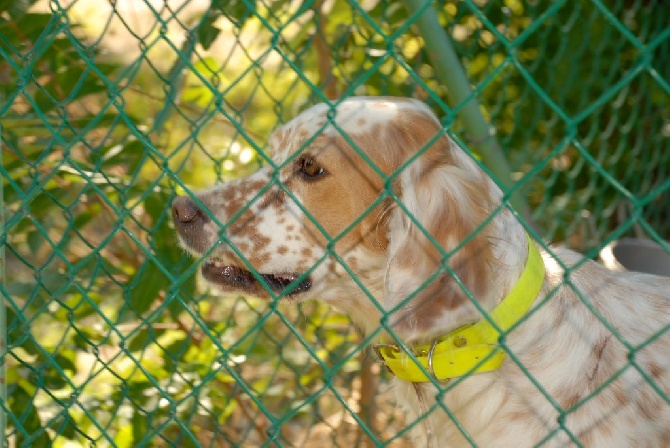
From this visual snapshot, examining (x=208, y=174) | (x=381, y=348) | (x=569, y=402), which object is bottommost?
(x=569, y=402)

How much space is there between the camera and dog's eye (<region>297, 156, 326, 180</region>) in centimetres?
212

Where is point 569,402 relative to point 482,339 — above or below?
below

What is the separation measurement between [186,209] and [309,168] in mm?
305

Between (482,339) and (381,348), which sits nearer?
(482,339)

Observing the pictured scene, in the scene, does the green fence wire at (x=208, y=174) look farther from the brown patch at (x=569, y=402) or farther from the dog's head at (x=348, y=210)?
the brown patch at (x=569, y=402)

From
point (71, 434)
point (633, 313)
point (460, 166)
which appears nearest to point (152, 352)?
point (71, 434)

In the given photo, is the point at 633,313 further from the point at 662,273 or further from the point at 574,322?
the point at 662,273

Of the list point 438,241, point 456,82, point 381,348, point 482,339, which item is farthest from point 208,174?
point 482,339

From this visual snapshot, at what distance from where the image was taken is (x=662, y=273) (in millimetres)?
2762

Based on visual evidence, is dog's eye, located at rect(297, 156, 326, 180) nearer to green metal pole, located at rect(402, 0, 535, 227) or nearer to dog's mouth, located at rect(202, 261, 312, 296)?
dog's mouth, located at rect(202, 261, 312, 296)

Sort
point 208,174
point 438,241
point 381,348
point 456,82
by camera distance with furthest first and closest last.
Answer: point 208,174 → point 456,82 → point 381,348 → point 438,241

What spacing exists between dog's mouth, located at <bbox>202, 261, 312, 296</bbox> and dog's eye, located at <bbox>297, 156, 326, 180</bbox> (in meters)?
0.25

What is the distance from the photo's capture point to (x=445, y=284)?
176cm

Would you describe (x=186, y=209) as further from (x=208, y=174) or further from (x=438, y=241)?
(x=208, y=174)
